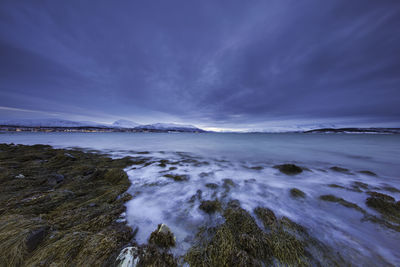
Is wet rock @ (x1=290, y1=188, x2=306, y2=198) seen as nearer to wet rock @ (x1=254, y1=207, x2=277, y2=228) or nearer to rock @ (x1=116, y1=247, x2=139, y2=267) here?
wet rock @ (x1=254, y1=207, x2=277, y2=228)

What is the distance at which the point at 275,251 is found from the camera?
2189mm

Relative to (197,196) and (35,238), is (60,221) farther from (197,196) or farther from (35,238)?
(197,196)

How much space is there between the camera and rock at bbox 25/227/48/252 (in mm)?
1992

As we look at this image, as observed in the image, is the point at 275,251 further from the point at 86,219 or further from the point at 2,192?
the point at 2,192

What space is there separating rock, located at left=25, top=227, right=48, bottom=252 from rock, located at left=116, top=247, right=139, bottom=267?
4.43ft

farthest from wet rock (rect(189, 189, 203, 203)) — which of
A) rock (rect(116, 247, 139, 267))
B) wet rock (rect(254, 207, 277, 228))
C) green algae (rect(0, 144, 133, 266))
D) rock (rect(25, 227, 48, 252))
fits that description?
rock (rect(25, 227, 48, 252))

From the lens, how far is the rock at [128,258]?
1.87 m

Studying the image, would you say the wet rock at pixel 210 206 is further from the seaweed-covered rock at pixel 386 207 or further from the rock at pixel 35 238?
the seaweed-covered rock at pixel 386 207

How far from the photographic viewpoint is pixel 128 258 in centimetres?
191

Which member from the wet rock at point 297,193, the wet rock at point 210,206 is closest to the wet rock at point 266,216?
the wet rock at point 210,206

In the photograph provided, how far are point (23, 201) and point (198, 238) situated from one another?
412 cm

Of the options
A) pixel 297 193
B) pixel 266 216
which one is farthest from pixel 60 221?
pixel 297 193

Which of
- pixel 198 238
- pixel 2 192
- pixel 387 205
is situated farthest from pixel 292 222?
pixel 2 192

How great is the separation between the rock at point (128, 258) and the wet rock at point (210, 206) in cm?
178
